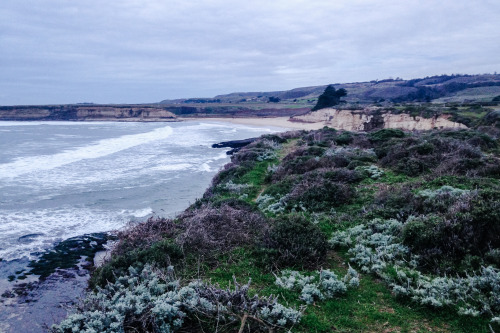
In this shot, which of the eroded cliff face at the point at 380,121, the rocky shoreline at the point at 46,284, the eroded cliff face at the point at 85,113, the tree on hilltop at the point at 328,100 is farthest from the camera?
the eroded cliff face at the point at 85,113

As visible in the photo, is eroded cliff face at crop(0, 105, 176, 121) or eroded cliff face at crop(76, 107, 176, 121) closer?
eroded cliff face at crop(0, 105, 176, 121)

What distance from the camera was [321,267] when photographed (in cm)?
559

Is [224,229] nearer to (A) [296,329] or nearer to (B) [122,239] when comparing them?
(B) [122,239]

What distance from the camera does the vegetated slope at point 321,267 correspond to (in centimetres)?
440

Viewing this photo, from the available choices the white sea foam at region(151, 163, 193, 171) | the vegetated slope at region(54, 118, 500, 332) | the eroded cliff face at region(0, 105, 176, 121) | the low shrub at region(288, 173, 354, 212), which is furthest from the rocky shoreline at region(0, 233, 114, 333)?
the eroded cliff face at region(0, 105, 176, 121)

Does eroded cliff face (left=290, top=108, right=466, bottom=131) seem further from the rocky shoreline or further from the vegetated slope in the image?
the rocky shoreline

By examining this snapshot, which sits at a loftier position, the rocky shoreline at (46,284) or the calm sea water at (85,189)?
the calm sea water at (85,189)

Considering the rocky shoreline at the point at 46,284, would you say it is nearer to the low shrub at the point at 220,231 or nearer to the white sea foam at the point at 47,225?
the white sea foam at the point at 47,225

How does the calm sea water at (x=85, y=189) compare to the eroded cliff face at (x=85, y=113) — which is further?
the eroded cliff face at (x=85, y=113)

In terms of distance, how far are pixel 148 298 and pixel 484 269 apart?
469 centimetres

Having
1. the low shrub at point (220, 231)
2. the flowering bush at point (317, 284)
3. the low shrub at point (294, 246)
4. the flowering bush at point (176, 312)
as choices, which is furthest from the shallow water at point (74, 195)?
the flowering bush at point (317, 284)

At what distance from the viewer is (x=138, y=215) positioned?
1323 cm

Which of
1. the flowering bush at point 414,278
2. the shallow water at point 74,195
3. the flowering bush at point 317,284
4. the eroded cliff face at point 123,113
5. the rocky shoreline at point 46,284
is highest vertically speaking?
the eroded cliff face at point 123,113

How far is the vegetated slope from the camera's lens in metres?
4.40
